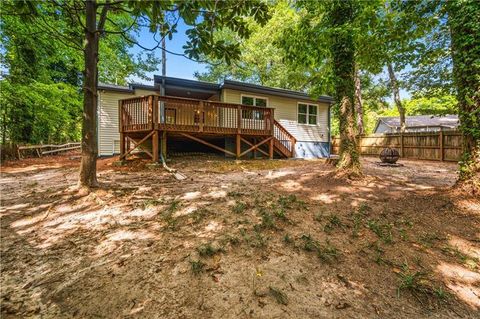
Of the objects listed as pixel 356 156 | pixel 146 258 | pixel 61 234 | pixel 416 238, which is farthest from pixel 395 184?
pixel 61 234

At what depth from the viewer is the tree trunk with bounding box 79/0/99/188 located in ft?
13.5

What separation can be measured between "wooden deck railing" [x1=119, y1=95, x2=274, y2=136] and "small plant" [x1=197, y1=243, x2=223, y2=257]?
272 inches

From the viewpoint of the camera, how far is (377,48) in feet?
17.5

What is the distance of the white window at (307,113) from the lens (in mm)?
13977

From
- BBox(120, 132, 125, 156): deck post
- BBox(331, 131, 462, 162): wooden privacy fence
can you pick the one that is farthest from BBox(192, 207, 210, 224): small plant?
BBox(331, 131, 462, 162): wooden privacy fence

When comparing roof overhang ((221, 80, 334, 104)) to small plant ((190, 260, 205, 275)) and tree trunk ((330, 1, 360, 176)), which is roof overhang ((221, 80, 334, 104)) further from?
small plant ((190, 260, 205, 275))

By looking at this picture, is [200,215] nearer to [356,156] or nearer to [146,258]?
[146,258]

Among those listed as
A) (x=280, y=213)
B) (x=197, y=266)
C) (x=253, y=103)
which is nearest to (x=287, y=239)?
(x=280, y=213)

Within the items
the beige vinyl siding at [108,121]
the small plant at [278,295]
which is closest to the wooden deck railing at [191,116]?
the beige vinyl siding at [108,121]

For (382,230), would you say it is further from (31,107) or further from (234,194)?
(31,107)

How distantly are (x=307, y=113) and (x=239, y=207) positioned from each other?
11.8 meters

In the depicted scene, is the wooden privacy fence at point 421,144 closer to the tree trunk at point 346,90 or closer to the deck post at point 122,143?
the tree trunk at point 346,90

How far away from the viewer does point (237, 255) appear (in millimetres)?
2588

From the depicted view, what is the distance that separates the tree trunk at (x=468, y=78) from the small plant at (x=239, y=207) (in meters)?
4.16
